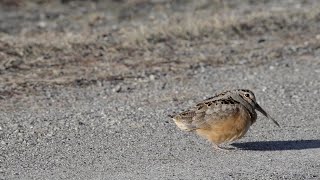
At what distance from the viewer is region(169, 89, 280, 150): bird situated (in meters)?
9.45

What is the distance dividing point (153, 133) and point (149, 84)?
128 inches

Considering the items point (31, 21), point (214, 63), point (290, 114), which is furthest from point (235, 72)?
point (31, 21)

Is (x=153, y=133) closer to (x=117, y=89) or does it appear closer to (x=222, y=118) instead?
(x=222, y=118)

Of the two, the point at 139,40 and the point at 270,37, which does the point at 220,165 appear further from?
the point at 270,37

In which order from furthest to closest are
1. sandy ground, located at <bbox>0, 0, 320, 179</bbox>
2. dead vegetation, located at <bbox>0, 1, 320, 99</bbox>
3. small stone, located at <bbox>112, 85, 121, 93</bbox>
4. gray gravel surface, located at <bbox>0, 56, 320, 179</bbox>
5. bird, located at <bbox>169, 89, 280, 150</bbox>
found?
dead vegetation, located at <bbox>0, 1, 320, 99</bbox> < small stone, located at <bbox>112, 85, 121, 93</bbox> < bird, located at <bbox>169, 89, 280, 150</bbox> < sandy ground, located at <bbox>0, 0, 320, 179</bbox> < gray gravel surface, located at <bbox>0, 56, 320, 179</bbox>

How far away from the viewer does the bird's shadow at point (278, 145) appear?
995cm

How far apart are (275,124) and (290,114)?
69 centimetres

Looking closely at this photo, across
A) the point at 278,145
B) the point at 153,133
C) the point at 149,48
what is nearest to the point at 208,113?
the point at 278,145

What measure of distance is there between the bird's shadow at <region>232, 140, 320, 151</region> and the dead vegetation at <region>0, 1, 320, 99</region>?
13.3ft

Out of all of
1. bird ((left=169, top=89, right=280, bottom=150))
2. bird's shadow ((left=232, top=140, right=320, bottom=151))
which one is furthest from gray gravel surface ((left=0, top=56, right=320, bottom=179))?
bird ((left=169, top=89, right=280, bottom=150))

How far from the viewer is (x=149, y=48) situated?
53.4 ft

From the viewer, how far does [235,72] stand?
14719 millimetres

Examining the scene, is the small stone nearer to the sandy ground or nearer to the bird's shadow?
the sandy ground

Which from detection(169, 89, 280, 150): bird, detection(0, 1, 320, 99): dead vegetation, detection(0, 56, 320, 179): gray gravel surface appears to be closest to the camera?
detection(0, 56, 320, 179): gray gravel surface
